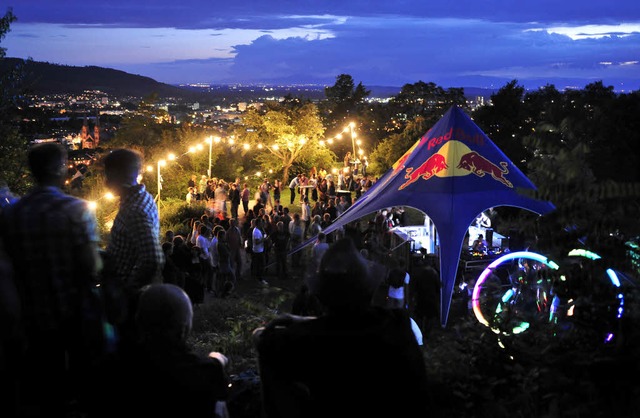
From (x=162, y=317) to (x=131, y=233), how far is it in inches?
33.2

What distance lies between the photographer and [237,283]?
1295cm

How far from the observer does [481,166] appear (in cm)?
1085

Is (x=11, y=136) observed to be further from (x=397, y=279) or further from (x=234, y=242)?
(x=397, y=279)

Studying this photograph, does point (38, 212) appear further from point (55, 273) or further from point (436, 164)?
point (436, 164)

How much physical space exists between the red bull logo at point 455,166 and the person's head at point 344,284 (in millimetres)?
8775

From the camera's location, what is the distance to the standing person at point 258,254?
12906 millimetres

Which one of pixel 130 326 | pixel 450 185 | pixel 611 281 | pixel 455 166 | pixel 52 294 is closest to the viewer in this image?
pixel 52 294

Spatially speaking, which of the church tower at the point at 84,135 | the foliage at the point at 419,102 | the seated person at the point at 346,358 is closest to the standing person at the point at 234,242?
the seated person at the point at 346,358

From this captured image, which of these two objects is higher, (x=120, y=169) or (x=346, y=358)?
(x=120, y=169)

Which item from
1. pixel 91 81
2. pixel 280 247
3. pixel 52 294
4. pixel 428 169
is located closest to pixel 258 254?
pixel 280 247

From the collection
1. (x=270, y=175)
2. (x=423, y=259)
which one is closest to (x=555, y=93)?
(x=270, y=175)

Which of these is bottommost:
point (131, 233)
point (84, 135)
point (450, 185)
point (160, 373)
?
point (84, 135)

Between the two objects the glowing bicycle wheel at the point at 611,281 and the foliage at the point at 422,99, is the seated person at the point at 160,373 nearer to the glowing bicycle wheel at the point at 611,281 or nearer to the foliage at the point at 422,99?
the glowing bicycle wheel at the point at 611,281

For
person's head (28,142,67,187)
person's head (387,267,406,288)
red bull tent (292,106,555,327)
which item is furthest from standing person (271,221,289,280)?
person's head (28,142,67,187)
